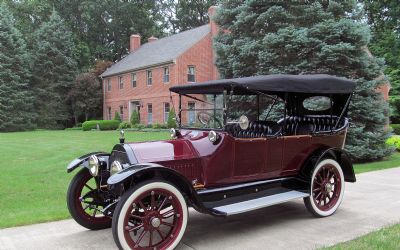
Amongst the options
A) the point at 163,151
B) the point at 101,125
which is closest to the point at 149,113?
the point at 101,125

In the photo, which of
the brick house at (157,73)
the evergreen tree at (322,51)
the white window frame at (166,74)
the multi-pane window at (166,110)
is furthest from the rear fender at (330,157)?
the white window frame at (166,74)

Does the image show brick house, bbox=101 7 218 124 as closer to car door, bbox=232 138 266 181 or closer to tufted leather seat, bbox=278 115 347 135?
tufted leather seat, bbox=278 115 347 135

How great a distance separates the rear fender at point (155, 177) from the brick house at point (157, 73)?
2021cm

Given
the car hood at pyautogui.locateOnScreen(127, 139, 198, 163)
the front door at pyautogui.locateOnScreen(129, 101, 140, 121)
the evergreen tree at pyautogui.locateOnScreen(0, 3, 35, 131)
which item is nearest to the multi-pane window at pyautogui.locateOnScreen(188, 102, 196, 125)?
the car hood at pyautogui.locateOnScreen(127, 139, 198, 163)

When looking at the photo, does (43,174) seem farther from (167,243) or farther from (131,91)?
(131,91)

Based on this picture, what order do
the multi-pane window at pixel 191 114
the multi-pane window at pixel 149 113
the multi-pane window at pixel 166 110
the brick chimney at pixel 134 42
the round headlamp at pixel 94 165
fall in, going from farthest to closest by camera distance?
the brick chimney at pixel 134 42 → the multi-pane window at pixel 149 113 → the multi-pane window at pixel 166 110 → the multi-pane window at pixel 191 114 → the round headlamp at pixel 94 165

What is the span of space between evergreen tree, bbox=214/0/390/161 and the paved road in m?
5.93

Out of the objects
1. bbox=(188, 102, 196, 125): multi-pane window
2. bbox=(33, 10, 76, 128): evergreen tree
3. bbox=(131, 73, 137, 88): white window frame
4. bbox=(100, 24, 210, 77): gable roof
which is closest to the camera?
bbox=(188, 102, 196, 125): multi-pane window

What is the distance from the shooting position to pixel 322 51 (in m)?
11.6

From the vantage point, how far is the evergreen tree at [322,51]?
11.8 metres

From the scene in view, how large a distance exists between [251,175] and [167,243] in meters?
1.56

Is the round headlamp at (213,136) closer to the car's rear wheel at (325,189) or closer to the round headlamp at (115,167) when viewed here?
the round headlamp at (115,167)

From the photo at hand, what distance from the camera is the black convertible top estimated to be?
5.18 m

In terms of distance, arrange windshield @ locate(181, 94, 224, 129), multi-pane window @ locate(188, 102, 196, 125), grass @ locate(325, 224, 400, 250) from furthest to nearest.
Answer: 1. multi-pane window @ locate(188, 102, 196, 125)
2. windshield @ locate(181, 94, 224, 129)
3. grass @ locate(325, 224, 400, 250)
